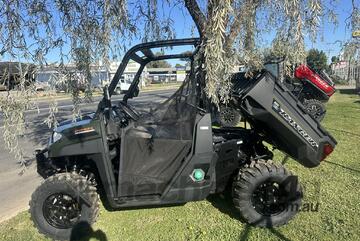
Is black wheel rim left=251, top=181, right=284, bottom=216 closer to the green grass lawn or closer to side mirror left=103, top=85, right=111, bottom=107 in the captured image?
the green grass lawn

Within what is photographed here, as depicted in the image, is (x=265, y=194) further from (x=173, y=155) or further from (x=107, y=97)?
(x=107, y=97)

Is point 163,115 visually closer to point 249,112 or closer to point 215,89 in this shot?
point 215,89

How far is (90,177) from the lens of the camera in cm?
415

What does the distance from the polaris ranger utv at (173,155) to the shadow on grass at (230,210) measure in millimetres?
113

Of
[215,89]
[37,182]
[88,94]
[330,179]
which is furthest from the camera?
[37,182]

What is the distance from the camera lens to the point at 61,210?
3.92m

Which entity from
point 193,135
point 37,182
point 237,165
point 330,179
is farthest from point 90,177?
point 330,179

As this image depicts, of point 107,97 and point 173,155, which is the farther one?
point 107,97

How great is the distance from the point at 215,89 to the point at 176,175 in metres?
1.02

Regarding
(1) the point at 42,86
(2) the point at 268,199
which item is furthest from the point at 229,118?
(1) the point at 42,86

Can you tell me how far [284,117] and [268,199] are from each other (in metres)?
0.99

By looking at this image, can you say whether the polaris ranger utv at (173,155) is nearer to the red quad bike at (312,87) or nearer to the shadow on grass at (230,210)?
the shadow on grass at (230,210)

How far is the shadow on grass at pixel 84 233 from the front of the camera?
3.86 metres

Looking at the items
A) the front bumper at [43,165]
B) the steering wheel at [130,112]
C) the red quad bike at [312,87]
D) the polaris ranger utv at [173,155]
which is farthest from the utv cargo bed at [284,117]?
the red quad bike at [312,87]
